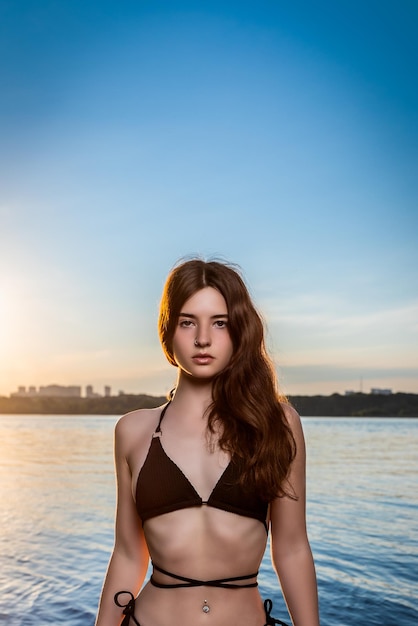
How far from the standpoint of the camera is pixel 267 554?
13.5 meters

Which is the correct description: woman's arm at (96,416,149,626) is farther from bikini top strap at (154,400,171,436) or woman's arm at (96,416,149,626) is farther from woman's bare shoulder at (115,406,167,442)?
bikini top strap at (154,400,171,436)

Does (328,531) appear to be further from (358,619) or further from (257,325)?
(257,325)

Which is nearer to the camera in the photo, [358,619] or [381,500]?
[358,619]

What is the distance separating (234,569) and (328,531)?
13.3m

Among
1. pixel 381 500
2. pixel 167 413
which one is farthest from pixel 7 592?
pixel 381 500

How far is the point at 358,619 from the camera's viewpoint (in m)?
8.95

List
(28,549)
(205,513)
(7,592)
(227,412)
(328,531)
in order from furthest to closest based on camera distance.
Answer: (328,531)
(28,549)
(7,592)
(227,412)
(205,513)

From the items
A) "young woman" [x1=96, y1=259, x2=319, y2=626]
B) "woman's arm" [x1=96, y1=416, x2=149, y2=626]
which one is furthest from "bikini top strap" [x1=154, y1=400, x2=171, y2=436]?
"woman's arm" [x1=96, y1=416, x2=149, y2=626]

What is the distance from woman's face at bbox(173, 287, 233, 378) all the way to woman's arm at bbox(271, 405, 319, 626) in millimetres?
305

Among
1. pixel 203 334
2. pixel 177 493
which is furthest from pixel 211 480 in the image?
pixel 203 334

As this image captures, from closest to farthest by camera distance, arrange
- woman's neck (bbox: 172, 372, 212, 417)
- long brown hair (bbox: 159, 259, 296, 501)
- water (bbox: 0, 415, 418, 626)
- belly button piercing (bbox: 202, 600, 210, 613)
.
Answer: belly button piercing (bbox: 202, 600, 210, 613), long brown hair (bbox: 159, 259, 296, 501), woman's neck (bbox: 172, 372, 212, 417), water (bbox: 0, 415, 418, 626)

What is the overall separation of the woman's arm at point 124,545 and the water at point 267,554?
20.9ft

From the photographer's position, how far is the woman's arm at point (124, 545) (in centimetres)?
278

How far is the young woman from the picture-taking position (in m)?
2.51
